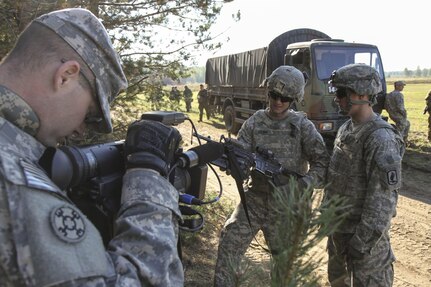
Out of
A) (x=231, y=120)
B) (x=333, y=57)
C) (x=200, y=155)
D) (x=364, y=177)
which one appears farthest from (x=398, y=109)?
(x=200, y=155)

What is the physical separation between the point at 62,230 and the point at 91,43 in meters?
0.60

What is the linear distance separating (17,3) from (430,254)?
5021 millimetres

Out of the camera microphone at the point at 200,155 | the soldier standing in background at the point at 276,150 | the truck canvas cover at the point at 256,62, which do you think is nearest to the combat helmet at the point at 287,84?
the soldier standing in background at the point at 276,150

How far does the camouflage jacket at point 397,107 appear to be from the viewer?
8.99m

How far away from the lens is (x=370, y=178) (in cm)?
246

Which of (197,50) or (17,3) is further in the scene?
(197,50)

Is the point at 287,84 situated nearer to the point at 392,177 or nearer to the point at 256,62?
the point at 392,177

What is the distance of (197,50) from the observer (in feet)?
15.7

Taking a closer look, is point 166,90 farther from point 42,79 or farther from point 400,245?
point 42,79

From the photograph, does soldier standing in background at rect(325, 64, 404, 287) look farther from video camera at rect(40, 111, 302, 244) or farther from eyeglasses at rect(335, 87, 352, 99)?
video camera at rect(40, 111, 302, 244)

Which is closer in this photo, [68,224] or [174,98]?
[68,224]

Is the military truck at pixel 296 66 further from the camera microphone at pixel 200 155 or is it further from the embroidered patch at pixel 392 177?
the camera microphone at pixel 200 155

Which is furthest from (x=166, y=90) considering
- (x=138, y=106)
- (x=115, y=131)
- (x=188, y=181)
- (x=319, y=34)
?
(x=319, y=34)

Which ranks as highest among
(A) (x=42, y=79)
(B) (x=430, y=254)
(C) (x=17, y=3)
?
(C) (x=17, y=3)
